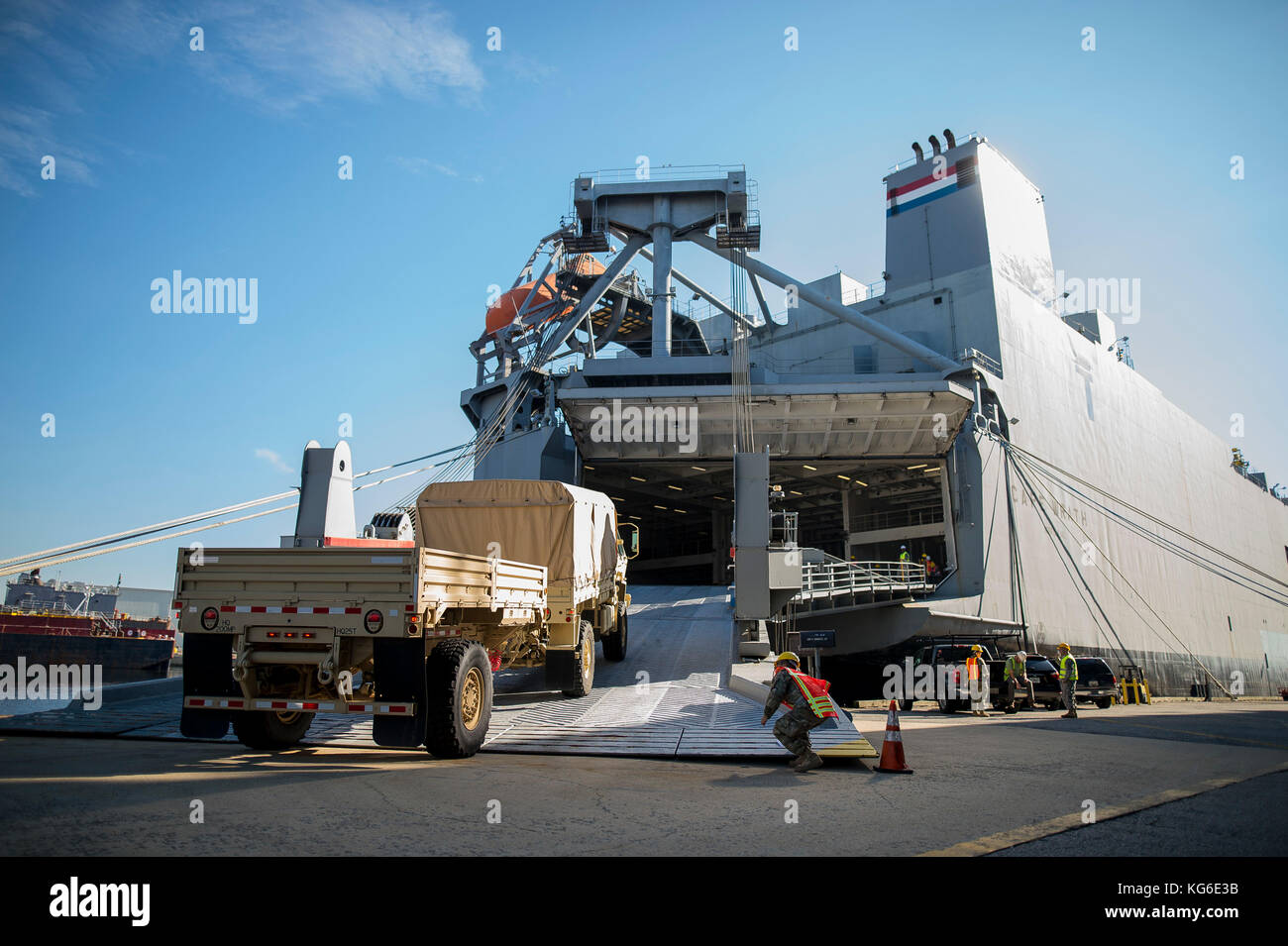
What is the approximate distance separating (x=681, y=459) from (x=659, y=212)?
10868 millimetres

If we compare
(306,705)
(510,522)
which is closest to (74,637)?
(510,522)

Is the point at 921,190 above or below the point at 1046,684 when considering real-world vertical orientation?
above

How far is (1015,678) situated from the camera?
65.1ft

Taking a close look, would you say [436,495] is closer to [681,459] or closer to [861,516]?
[681,459]

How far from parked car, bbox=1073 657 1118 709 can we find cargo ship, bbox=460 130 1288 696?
6103mm

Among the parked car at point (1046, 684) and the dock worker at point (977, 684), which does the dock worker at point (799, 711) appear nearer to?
the dock worker at point (977, 684)

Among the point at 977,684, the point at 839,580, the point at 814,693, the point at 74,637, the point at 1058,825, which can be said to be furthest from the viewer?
the point at 74,637

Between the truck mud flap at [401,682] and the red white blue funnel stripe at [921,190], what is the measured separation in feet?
140

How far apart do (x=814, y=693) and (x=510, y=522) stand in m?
5.74

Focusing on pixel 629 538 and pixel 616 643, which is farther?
pixel 629 538

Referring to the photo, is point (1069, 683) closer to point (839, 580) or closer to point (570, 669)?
point (839, 580)

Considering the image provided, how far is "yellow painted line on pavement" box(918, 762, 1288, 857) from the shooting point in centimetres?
494

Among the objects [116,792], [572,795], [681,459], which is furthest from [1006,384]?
[116,792]

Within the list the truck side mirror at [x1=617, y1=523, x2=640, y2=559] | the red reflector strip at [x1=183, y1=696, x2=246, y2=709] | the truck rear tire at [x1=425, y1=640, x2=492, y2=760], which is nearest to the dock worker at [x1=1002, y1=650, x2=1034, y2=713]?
the truck side mirror at [x1=617, y1=523, x2=640, y2=559]
